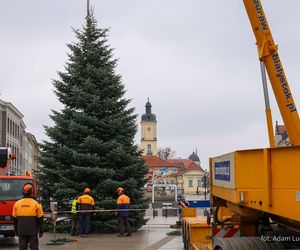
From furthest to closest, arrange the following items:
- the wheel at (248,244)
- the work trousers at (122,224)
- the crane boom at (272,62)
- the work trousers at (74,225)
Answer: the work trousers at (74,225)
the work trousers at (122,224)
the crane boom at (272,62)
the wheel at (248,244)

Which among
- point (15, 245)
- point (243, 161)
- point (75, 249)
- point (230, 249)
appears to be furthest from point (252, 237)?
point (15, 245)

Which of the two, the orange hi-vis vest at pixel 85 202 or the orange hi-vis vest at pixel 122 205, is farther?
the orange hi-vis vest at pixel 122 205

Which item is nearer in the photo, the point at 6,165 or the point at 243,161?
the point at 243,161

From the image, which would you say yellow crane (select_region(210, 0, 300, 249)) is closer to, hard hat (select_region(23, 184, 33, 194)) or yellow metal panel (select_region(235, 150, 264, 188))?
yellow metal panel (select_region(235, 150, 264, 188))

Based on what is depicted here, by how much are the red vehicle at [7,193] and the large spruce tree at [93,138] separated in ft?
9.68

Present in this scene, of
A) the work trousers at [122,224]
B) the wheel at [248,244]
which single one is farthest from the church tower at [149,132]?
the wheel at [248,244]

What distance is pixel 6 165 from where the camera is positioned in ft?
53.0

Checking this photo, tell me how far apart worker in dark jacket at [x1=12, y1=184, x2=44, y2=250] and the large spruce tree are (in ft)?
25.9

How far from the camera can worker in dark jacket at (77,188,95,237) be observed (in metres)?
16.7

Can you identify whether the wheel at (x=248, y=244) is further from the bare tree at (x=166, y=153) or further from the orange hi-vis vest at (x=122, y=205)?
the bare tree at (x=166, y=153)

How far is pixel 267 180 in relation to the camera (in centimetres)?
520

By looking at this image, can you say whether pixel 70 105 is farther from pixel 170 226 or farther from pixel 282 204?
pixel 282 204

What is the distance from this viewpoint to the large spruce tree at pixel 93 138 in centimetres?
1827

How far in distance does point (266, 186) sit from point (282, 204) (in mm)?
294
